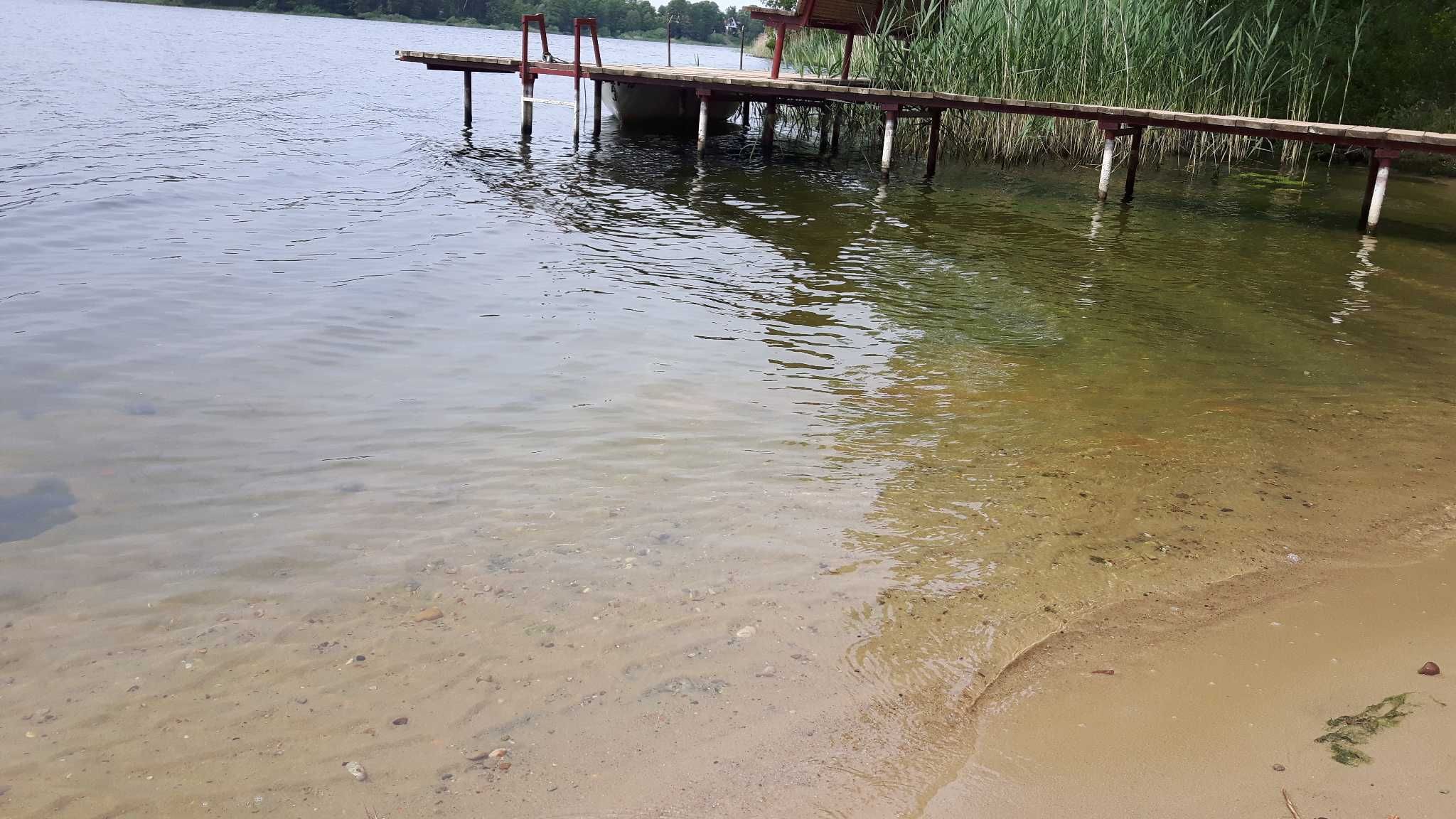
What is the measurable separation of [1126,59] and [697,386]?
35.9 ft

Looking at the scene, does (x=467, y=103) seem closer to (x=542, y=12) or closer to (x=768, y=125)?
(x=768, y=125)

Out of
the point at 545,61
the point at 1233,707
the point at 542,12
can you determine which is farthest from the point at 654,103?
the point at 542,12

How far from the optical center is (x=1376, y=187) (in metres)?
11.6

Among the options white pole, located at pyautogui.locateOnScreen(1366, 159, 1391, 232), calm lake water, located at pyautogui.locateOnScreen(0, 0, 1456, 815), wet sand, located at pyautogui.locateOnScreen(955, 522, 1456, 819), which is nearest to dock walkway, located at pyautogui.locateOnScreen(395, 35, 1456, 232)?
white pole, located at pyautogui.locateOnScreen(1366, 159, 1391, 232)

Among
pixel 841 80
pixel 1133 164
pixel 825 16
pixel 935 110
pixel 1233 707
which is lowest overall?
pixel 1233 707

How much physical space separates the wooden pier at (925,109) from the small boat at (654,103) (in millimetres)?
509

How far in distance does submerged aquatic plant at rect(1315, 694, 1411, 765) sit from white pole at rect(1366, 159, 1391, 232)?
1031 centimetres

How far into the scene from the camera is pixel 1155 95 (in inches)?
579

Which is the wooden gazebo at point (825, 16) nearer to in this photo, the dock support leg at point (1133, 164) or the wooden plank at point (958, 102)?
the wooden plank at point (958, 102)

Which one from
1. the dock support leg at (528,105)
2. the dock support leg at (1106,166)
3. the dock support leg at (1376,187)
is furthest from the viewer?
the dock support leg at (528,105)

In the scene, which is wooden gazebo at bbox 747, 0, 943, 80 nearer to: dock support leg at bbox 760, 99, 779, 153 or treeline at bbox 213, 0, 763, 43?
dock support leg at bbox 760, 99, 779, 153

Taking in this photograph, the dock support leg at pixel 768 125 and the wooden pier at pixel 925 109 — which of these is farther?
the dock support leg at pixel 768 125

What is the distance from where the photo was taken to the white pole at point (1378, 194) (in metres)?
11.4

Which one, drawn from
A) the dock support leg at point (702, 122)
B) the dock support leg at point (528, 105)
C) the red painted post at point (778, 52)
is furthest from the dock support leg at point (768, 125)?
the dock support leg at point (528, 105)
